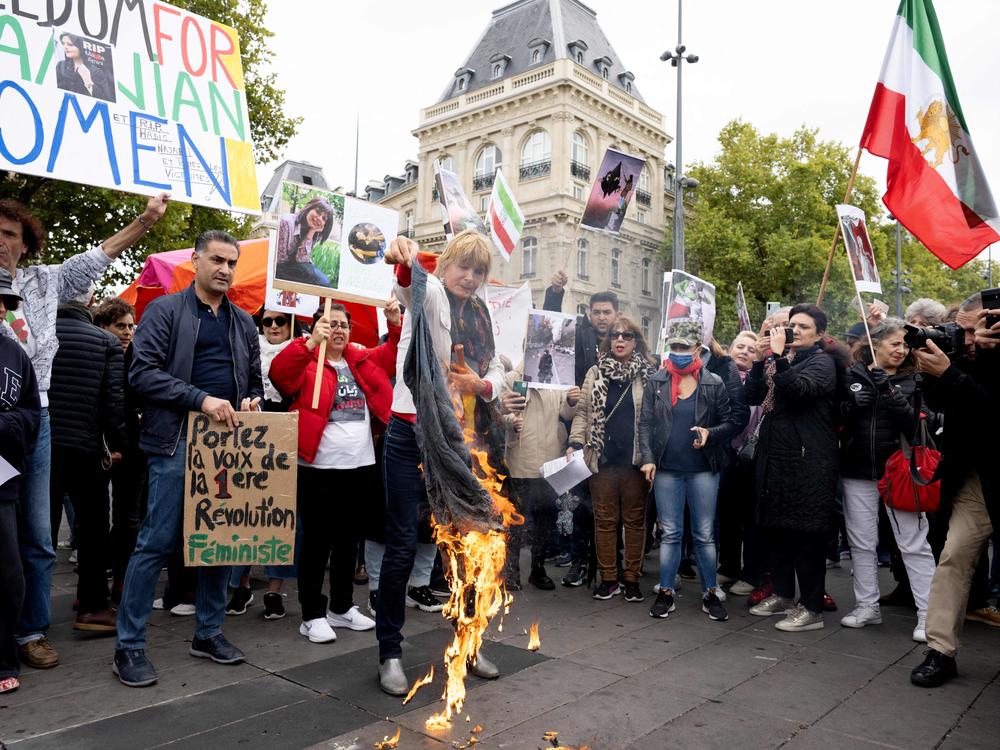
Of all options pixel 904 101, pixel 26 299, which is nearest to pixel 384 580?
pixel 26 299

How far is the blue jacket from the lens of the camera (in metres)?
3.75

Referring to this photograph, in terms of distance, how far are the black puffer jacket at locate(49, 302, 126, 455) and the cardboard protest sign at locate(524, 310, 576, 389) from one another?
2945 mm

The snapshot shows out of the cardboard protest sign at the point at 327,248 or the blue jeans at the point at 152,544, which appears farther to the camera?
the cardboard protest sign at the point at 327,248

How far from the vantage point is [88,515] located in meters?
4.55

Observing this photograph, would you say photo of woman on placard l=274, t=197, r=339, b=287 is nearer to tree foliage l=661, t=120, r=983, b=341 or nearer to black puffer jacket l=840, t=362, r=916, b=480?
black puffer jacket l=840, t=362, r=916, b=480

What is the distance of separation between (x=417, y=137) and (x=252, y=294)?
33.6 metres

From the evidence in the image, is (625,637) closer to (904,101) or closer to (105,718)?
(105,718)

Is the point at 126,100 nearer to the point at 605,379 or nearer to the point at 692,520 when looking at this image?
the point at 605,379

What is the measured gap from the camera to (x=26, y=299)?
3953mm

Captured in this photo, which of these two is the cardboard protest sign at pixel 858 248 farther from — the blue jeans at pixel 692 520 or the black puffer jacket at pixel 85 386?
the black puffer jacket at pixel 85 386

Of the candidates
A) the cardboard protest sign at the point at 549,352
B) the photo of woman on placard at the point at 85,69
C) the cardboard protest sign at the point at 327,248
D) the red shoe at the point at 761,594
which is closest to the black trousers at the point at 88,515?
A: the cardboard protest sign at the point at 327,248

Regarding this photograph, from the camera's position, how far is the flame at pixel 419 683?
3.51m

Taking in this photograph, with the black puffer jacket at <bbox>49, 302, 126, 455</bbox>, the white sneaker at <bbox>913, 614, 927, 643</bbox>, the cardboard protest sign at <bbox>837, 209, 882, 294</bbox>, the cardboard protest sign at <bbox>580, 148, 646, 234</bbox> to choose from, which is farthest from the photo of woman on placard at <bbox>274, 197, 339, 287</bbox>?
the white sneaker at <bbox>913, 614, 927, 643</bbox>

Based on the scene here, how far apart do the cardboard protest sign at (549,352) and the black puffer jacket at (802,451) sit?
1.61m
